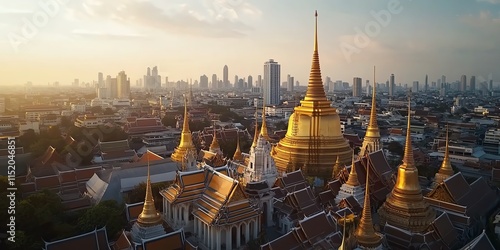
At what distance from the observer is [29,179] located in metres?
21.8

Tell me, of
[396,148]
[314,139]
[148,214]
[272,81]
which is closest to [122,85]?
[272,81]

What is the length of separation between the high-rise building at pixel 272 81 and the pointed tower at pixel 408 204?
85.8 m

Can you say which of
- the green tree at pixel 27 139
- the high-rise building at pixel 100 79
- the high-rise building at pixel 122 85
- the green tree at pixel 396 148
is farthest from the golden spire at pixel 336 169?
the high-rise building at pixel 100 79

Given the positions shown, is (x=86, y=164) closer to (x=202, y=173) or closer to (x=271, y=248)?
(x=202, y=173)

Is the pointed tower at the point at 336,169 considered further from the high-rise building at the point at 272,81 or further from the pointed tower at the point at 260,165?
the high-rise building at the point at 272,81

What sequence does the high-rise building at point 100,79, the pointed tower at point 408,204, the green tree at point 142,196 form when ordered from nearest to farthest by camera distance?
the pointed tower at point 408,204, the green tree at point 142,196, the high-rise building at point 100,79

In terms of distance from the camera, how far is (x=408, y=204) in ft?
49.4

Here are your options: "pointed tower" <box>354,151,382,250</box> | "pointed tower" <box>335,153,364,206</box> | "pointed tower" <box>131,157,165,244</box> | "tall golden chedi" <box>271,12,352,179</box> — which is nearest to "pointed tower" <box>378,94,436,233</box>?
"pointed tower" <box>335,153,364,206</box>

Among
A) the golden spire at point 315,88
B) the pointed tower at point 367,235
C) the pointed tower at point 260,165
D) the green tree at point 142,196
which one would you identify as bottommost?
the green tree at point 142,196

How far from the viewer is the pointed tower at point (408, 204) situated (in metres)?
14.9

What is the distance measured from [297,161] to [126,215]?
37.0 feet

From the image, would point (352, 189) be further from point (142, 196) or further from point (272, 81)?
point (272, 81)

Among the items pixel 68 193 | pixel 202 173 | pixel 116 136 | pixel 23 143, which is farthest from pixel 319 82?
pixel 23 143

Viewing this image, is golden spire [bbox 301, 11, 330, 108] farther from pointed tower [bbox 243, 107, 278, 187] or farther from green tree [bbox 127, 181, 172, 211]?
green tree [bbox 127, 181, 172, 211]
